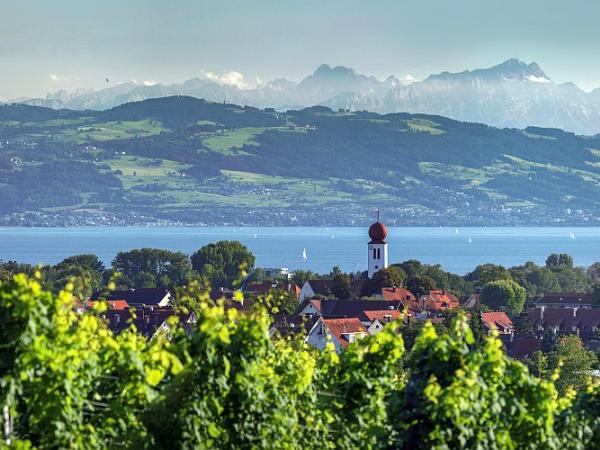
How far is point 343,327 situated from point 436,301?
776 inches

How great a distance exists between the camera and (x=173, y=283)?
104500 millimetres

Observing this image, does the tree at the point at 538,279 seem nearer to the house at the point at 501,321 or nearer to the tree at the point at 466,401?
the house at the point at 501,321

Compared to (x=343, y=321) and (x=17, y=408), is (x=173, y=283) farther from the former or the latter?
(x=17, y=408)

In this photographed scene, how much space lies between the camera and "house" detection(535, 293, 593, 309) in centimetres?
9431

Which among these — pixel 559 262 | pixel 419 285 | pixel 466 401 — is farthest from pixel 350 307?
pixel 466 401

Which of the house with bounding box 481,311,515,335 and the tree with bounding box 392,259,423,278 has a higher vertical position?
the tree with bounding box 392,259,423,278

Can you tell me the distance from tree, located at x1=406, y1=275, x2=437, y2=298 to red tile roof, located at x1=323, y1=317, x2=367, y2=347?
19.0 meters

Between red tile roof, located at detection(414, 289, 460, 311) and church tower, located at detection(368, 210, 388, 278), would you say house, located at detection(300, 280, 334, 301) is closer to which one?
church tower, located at detection(368, 210, 388, 278)

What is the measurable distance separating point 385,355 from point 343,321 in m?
52.4

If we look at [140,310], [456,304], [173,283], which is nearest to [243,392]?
[140,310]

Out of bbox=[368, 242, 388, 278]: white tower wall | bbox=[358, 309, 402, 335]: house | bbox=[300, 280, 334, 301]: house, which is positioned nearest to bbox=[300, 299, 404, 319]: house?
bbox=[358, 309, 402, 335]: house

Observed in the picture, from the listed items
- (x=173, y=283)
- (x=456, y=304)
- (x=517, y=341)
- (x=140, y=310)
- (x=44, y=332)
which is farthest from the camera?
(x=173, y=283)

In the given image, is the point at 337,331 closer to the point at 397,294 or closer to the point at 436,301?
the point at 397,294

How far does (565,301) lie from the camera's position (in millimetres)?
95062
